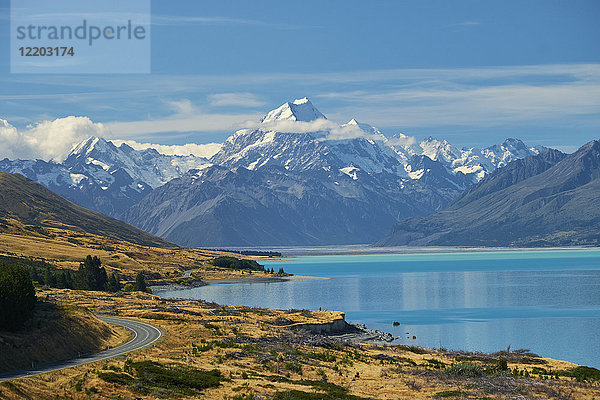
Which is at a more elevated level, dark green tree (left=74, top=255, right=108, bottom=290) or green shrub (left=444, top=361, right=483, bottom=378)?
dark green tree (left=74, top=255, right=108, bottom=290)

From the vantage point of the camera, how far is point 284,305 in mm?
173500

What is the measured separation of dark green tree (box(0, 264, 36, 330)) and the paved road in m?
6.68

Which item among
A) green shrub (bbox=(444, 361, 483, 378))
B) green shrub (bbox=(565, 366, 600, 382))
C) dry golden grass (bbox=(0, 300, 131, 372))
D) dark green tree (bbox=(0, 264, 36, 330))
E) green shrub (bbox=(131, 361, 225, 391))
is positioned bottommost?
green shrub (bbox=(565, 366, 600, 382))

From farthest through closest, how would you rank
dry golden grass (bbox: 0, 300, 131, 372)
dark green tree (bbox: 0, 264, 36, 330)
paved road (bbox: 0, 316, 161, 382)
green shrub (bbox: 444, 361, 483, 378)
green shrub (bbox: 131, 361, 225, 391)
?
1. green shrub (bbox: 444, 361, 483, 378)
2. dark green tree (bbox: 0, 264, 36, 330)
3. dry golden grass (bbox: 0, 300, 131, 372)
4. paved road (bbox: 0, 316, 161, 382)
5. green shrub (bbox: 131, 361, 225, 391)

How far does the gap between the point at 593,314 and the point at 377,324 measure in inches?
1960

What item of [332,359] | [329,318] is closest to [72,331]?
[332,359]

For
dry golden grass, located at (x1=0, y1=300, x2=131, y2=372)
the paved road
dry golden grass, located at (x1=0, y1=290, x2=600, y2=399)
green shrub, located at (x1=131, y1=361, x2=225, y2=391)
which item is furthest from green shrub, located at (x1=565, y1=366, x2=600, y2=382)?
dry golden grass, located at (x1=0, y1=300, x2=131, y2=372)

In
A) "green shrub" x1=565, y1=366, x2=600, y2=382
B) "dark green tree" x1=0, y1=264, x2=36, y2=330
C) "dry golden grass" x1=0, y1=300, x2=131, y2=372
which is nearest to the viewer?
"dry golden grass" x1=0, y1=300, x2=131, y2=372

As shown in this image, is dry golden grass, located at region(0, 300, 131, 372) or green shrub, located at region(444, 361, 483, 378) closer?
dry golden grass, located at region(0, 300, 131, 372)

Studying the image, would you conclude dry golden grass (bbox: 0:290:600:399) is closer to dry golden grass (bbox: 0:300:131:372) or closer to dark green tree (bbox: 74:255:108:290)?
dry golden grass (bbox: 0:300:131:372)

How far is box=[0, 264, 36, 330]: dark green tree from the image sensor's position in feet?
206

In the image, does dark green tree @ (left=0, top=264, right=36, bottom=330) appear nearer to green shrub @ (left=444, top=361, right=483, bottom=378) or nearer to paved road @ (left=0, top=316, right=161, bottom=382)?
paved road @ (left=0, top=316, right=161, bottom=382)

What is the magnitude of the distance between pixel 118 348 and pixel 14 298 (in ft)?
36.6

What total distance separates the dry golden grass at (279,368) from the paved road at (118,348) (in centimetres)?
175
